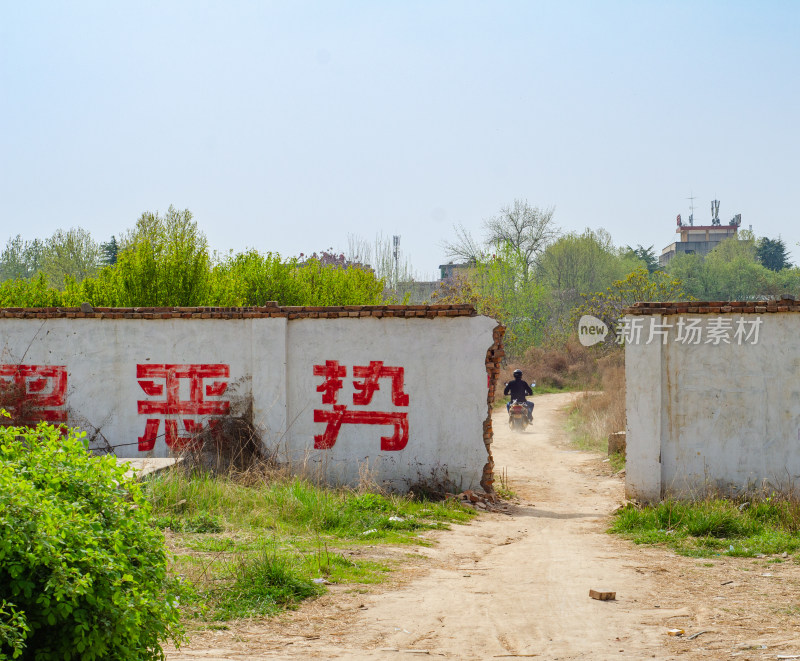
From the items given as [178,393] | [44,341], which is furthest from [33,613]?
[44,341]

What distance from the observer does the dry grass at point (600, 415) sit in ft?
51.1

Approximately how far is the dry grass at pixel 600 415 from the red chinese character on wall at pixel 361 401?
19.2 feet

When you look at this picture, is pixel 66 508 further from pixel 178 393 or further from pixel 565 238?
pixel 565 238

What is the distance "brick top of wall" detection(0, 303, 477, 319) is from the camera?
34.7 feet

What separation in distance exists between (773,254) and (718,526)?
55.1 m

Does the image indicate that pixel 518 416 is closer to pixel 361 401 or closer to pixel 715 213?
pixel 361 401

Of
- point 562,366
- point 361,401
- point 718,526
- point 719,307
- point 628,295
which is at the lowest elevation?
point 718,526

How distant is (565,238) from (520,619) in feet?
134

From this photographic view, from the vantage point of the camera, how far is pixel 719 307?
368 inches

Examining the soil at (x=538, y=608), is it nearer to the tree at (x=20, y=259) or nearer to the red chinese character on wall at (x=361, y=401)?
the red chinese character on wall at (x=361, y=401)

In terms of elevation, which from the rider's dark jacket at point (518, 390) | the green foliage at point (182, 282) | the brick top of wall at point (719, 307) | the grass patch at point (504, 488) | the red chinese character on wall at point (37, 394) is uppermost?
the green foliage at point (182, 282)

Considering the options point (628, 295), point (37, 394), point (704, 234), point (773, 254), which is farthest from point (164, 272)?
point (704, 234)

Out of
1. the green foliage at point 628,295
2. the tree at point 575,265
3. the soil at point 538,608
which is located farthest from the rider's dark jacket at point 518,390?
the tree at point 575,265

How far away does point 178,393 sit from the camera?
11.4 m
